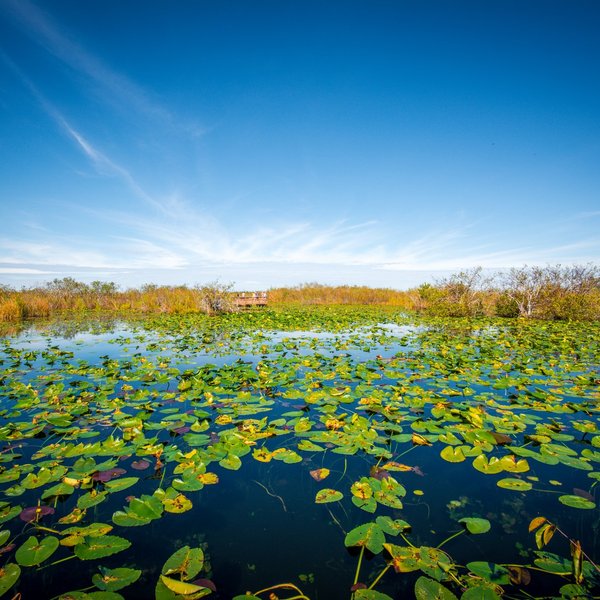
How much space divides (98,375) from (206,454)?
12.4 feet

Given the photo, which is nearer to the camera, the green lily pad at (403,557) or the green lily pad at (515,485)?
the green lily pad at (403,557)

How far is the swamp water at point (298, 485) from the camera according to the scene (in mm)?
1691

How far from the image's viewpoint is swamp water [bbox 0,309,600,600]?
169cm

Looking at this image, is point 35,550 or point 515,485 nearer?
point 35,550

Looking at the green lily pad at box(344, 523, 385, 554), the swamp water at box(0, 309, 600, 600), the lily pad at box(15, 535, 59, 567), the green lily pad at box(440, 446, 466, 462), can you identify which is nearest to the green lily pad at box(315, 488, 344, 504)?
the swamp water at box(0, 309, 600, 600)

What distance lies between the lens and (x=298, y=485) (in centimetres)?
258

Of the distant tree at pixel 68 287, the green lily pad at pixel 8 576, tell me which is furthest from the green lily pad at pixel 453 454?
the distant tree at pixel 68 287

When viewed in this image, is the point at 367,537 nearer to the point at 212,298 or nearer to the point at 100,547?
the point at 100,547

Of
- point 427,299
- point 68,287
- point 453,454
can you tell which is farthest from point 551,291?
point 68,287

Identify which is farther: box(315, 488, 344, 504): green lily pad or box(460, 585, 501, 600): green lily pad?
box(315, 488, 344, 504): green lily pad

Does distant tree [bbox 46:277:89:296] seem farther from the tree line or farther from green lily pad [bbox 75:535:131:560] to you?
green lily pad [bbox 75:535:131:560]

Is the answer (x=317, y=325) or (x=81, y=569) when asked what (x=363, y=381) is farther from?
(x=317, y=325)

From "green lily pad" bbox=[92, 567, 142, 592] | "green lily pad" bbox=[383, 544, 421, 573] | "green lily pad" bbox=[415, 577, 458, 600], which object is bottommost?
"green lily pad" bbox=[92, 567, 142, 592]

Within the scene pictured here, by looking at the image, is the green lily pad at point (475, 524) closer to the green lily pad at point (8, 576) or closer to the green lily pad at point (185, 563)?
the green lily pad at point (185, 563)
